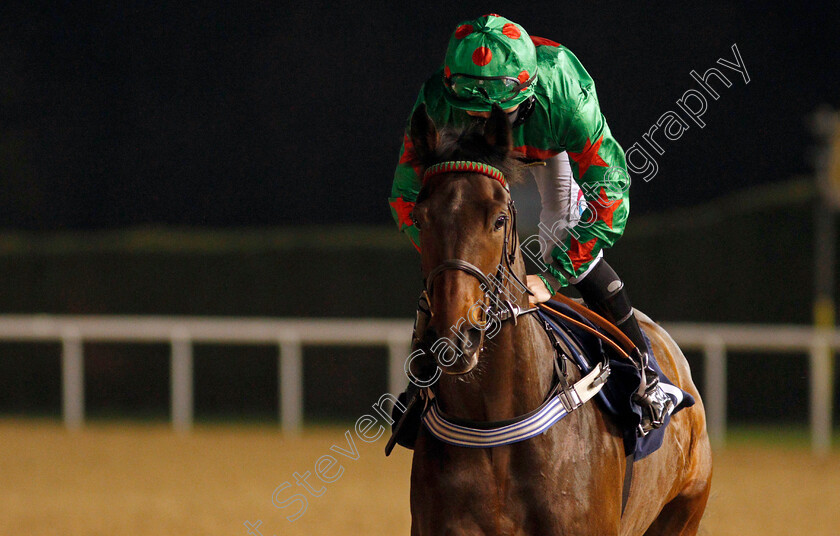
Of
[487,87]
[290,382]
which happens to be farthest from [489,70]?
[290,382]

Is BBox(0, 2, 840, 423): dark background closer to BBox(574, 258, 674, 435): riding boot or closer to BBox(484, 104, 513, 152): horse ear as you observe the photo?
BBox(574, 258, 674, 435): riding boot

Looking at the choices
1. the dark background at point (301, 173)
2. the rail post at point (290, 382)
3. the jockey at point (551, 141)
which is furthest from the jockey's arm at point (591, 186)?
the dark background at point (301, 173)

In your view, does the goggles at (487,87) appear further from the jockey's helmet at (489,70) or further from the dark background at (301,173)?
the dark background at (301,173)

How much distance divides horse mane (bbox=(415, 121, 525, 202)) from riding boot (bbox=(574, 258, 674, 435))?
26.1 inches

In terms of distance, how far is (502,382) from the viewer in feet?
8.14

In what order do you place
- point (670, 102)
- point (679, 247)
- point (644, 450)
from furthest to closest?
point (670, 102), point (679, 247), point (644, 450)

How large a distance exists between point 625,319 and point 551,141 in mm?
605

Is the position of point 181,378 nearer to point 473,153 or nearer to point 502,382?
point 502,382

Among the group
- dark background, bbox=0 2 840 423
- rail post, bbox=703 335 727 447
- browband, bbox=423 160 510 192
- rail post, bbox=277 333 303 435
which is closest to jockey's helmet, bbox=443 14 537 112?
browband, bbox=423 160 510 192

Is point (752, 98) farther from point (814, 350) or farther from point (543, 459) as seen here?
point (543, 459)

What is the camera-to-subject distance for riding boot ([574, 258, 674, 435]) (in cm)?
281

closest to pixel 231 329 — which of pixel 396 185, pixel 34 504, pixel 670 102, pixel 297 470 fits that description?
pixel 297 470

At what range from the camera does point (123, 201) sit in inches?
490

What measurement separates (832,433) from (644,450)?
7003 millimetres
